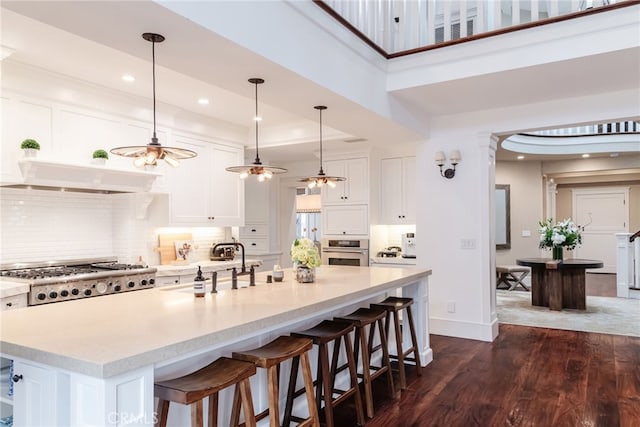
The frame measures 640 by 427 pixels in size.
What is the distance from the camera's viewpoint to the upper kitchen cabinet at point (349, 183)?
6414 mm

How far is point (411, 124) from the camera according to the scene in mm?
4770

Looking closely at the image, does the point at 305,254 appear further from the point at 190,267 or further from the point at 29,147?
the point at 29,147

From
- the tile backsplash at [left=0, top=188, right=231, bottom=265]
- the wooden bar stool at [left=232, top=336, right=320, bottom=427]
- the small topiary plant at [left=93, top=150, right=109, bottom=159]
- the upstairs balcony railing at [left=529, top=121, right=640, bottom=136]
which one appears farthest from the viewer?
the upstairs balcony railing at [left=529, top=121, right=640, bottom=136]

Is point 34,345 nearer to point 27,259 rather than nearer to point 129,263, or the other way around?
point 27,259

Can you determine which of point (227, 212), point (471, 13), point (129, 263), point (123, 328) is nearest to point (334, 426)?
point (123, 328)

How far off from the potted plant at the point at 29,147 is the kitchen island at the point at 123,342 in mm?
1790

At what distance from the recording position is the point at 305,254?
10.8 ft

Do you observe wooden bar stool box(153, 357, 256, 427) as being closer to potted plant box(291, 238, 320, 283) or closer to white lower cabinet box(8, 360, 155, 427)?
white lower cabinet box(8, 360, 155, 427)

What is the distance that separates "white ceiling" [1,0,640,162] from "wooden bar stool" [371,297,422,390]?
5.42 ft

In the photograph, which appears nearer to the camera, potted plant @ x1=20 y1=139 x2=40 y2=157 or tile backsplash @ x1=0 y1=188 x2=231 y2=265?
potted plant @ x1=20 y1=139 x2=40 y2=157

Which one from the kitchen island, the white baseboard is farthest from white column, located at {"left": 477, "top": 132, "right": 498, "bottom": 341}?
the kitchen island

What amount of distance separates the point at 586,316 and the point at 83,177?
6448 millimetres

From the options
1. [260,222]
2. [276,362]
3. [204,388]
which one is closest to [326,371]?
[276,362]

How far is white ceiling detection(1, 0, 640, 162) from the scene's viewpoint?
7.14 feet
